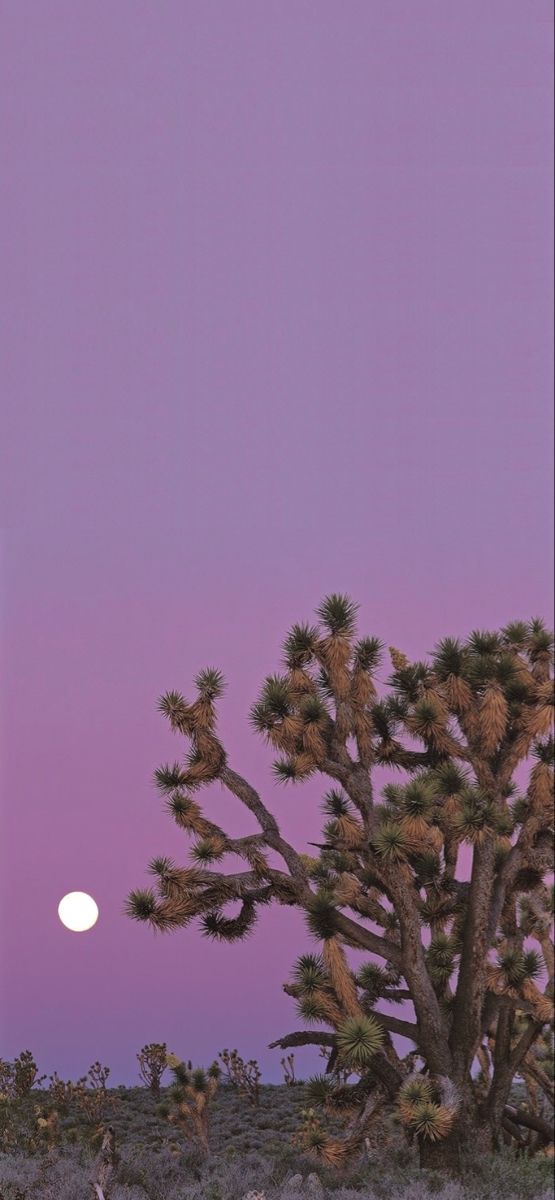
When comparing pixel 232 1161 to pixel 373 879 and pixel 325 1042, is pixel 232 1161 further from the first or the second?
pixel 373 879

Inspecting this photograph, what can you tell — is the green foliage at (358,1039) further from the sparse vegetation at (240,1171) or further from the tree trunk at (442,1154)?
the tree trunk at (442,1154)

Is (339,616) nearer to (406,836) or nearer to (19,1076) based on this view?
(406,836)

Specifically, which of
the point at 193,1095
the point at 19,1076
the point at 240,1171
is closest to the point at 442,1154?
the point at 240,1171

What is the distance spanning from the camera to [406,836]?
14195mm

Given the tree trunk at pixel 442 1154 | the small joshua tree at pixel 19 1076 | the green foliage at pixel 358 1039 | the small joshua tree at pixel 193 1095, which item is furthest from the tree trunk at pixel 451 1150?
the small joshua tree at pixel 19 1076

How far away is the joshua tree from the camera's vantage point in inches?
572

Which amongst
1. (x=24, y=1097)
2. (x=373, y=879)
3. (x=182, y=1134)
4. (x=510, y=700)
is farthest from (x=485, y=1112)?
(x=24, y=1097)

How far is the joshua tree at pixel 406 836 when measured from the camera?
1452 cm

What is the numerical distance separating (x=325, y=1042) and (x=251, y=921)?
1822mm

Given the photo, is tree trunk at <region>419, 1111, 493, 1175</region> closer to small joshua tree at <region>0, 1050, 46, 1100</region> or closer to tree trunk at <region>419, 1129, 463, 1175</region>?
tree trunk at <region>419, 1129, 463, 1175</region>

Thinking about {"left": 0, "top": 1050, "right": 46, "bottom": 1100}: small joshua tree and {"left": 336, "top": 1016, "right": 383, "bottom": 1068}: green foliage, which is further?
{"left": 0, "top": 1050, "right": 46, "bottom": 1100}: small joshua tree

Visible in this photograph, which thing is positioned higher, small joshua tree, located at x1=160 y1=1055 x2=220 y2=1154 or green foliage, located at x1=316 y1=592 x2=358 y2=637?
green foliage, located at x1=316 y1=592 x2=358 y2=637

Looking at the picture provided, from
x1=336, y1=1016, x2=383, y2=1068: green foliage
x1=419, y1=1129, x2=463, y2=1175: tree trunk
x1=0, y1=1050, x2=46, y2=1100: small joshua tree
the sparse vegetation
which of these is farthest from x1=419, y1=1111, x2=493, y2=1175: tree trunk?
x1=0, y1=1050, x2=46, y2=1100: small joshua tree

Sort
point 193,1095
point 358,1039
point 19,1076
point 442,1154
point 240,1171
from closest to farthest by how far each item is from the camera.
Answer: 1. point 358,1039
2. point 442,1154
3. point 240,1171
4. point 193,1095
5. point 19,1076
